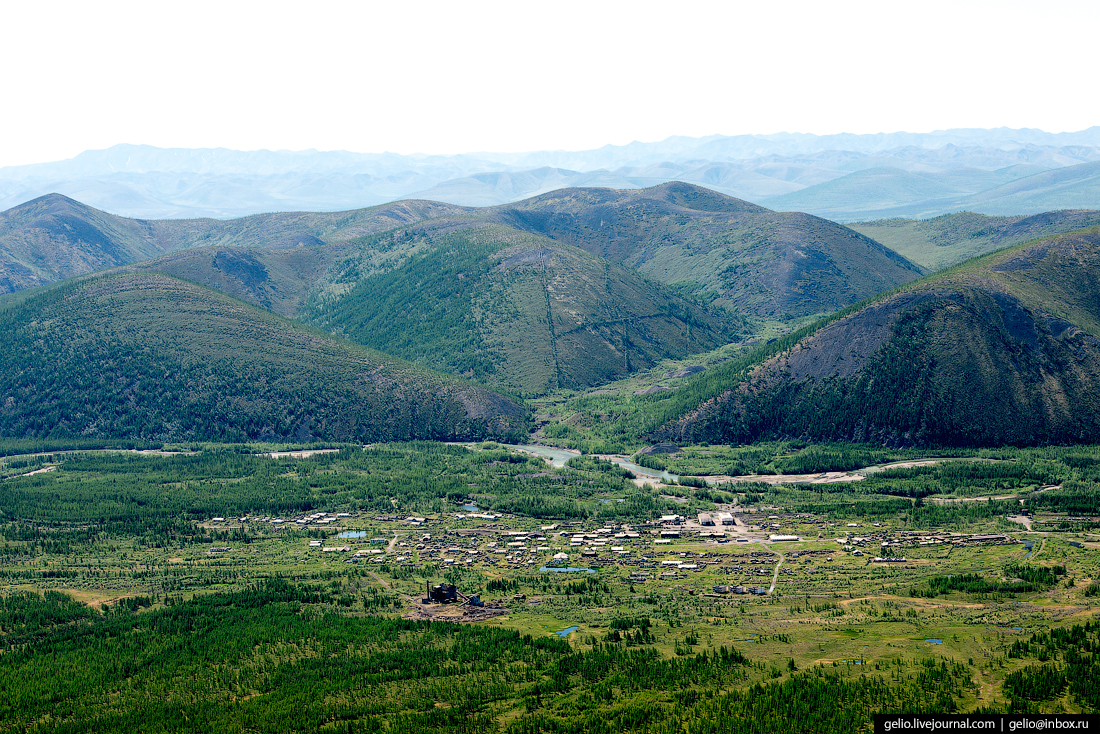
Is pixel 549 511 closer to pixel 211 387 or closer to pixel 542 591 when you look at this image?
pixel 542 591

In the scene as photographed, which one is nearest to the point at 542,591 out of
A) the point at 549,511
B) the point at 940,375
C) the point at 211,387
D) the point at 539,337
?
the point at 549,511

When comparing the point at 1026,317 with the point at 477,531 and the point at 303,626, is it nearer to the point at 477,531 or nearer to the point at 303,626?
the point at 477,531

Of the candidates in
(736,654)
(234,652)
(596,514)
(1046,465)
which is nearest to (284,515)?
(596,514)

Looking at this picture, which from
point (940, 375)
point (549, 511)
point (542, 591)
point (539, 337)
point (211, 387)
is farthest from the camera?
point (539, 337)

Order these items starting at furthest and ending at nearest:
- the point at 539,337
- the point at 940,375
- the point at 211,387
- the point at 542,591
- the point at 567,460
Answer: the point at 539,337, the point at 211,387, the point at 567,460, the point at 940,375, the point at 542,591


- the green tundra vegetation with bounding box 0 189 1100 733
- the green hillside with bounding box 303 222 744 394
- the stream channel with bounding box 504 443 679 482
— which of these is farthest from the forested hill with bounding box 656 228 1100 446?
the green hillside with bounding box 303 222 744 394
